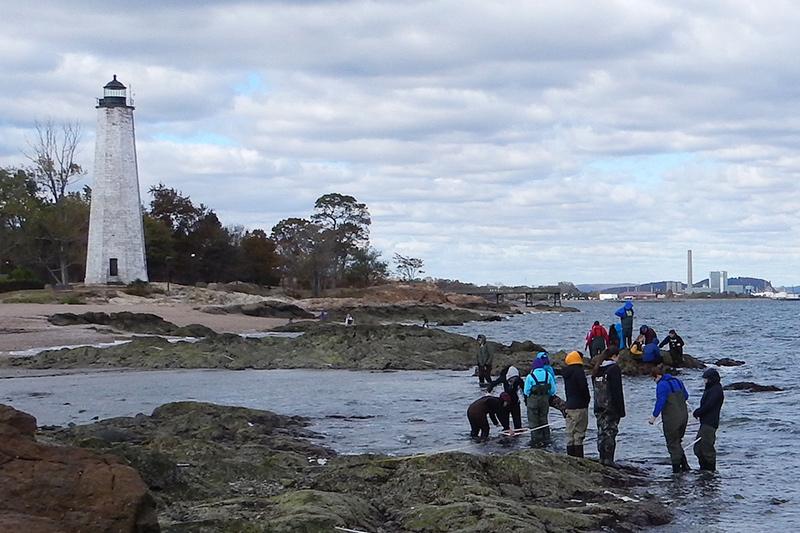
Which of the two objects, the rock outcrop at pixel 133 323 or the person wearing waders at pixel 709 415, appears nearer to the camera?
the person wearing waders at pixel 709 415

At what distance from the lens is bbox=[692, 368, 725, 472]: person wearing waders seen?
14578 mm

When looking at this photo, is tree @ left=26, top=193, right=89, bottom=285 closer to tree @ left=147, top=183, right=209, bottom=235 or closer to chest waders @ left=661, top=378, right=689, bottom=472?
tree @ left=147, top=183, right=209, bottom=235

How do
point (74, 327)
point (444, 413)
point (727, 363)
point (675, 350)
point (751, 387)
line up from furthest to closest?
1. point (74, 327)
2. point (727, 363)
3. point (675, 350)
4. point (751, 387)
5. point (444, 413)

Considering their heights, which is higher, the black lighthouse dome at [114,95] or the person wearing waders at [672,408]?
the black lighthouse dome at [114,95]

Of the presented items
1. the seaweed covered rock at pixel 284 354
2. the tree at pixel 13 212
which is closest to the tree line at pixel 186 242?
the tree at pixel 13 212

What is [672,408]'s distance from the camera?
14539 millimetres

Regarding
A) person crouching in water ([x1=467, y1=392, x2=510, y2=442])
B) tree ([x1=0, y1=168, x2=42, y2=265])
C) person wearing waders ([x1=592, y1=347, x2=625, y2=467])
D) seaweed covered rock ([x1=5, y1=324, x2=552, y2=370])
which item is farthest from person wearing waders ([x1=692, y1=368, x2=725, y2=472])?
tree ([x1=0, y1=168, x2=42, y2=265])

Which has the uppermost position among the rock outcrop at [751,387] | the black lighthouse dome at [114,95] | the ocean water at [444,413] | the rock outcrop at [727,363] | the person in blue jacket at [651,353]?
the black lighthouse dome at [114,95]

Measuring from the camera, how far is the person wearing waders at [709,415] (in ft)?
47.8

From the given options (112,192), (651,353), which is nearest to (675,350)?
(651,353)

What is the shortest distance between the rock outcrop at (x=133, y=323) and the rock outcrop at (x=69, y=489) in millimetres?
38420

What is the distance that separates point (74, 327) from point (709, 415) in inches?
1426

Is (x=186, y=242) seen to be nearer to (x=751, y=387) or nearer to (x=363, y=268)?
(x=363, y=268)

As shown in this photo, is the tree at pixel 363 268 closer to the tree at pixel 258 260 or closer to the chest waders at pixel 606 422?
the tree at pixel 258 260
